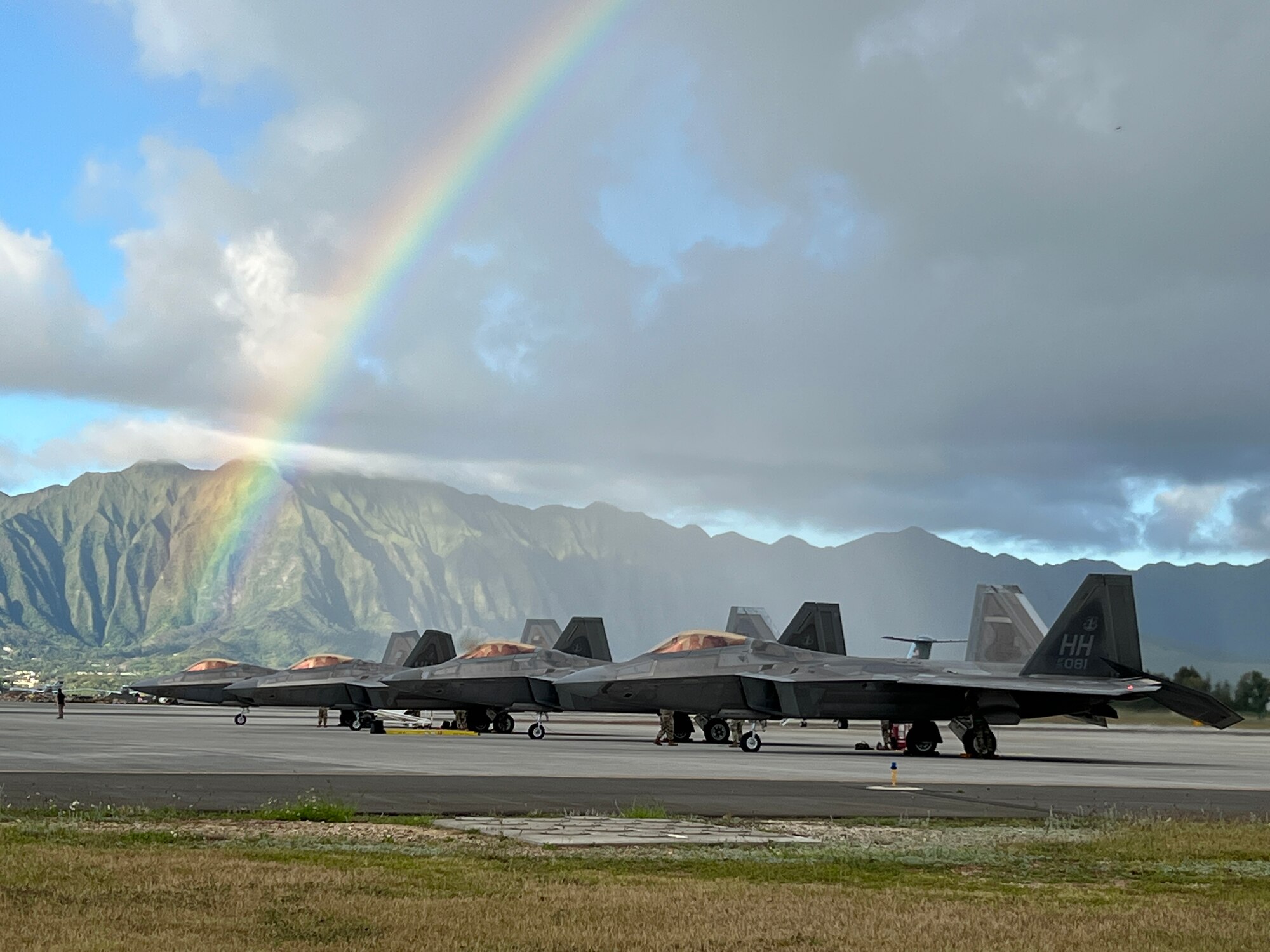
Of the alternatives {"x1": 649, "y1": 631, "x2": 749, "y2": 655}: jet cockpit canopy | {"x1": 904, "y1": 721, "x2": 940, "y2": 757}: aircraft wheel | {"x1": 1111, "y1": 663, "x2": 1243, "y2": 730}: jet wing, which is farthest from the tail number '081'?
{"x1": 649, "y1": 631, "x2": 749, "y2": 655}: jet cockpit canopy

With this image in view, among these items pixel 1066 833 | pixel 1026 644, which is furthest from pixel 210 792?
pixel 1026 644

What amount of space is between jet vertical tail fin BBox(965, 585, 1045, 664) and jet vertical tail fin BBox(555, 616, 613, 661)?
17.0 meters

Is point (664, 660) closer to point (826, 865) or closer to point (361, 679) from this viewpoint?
point (361, 679)

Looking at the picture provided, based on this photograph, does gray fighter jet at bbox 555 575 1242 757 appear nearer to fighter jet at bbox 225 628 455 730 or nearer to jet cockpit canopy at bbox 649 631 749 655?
jet cockpit canopy at bbox 649 631 749 655

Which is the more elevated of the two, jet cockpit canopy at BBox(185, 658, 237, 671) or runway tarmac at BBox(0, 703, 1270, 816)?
jet cockpit canopy at BBox(185, 658, 237, 671)

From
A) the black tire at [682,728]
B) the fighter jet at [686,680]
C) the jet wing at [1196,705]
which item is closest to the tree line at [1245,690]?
the jet wing at [1196,705]

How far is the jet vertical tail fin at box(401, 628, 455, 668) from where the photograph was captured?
62312 millimetres

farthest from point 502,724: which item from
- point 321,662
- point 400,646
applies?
point 400,646

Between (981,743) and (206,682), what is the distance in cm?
4645

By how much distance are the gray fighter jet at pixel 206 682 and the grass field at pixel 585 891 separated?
58.5 meters

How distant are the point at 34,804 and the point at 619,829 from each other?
23.6 ft

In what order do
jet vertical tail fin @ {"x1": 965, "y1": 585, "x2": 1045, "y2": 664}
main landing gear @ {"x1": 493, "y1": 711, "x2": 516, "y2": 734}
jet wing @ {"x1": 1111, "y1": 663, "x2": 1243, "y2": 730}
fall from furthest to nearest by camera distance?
1. main landing gear @ {"x1": 493, "y1": 711, "x2": 516, "y2": 734}
2. jet vertical tail fin @ {"x1": 965, "y1": 585, "x2": 1045, "y2": 664}
3. jet wing @ {"x1": 1111, "y1": 663, "x2": 1243, "y2": 730}

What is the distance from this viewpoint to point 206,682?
71875 millimetres

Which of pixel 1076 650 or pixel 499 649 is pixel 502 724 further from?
pixel 1076 650
